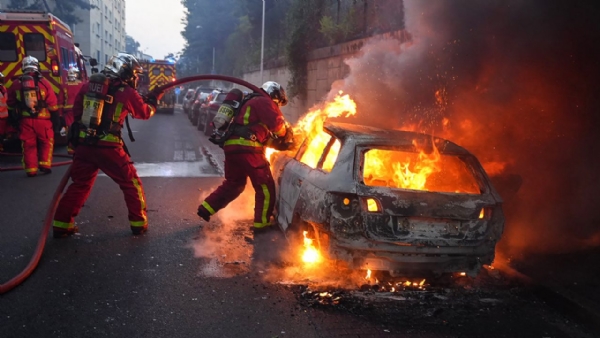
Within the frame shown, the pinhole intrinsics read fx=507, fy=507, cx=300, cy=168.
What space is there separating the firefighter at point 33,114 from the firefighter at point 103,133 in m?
3.95

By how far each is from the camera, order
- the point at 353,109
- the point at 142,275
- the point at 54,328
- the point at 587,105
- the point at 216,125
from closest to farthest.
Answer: the point at 54,328 → the point at 142,275 → the point at 216,125 → the point at 587,105 → the point at 353,109

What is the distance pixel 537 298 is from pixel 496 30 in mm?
3773

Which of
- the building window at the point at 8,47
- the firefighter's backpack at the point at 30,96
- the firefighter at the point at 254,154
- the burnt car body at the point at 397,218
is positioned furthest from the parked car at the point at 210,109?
the burnt car body at the point at 397,218

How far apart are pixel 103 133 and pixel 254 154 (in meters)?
1.64

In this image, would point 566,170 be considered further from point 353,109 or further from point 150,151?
point 150,151

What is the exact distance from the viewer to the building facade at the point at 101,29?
49781 millimetres

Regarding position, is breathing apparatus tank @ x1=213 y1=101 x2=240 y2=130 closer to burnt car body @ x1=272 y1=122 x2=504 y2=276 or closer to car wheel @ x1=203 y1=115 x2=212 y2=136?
burnt car body @ x1=272 y1=122 x2=504 y2=276

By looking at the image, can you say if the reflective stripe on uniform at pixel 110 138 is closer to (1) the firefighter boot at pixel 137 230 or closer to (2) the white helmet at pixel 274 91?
(1) the firefighter boot at pixel 137 230

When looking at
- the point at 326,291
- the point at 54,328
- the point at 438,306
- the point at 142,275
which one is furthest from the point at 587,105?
the point at 54,328

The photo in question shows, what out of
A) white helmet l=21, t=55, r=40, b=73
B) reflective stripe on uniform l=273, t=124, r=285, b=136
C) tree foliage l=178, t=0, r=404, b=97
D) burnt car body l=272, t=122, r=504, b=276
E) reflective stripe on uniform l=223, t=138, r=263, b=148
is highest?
tree foliage l=178, t=0, r=404, b=97

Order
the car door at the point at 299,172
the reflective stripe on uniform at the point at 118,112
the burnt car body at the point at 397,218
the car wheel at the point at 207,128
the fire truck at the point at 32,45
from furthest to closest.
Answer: the car wheel at the point at 207,128 < the fire truck at the point at 32,45 < the reflective stripe on uniform at the point at 118,112 < the car door at the point at 299,172 < the burnt car body at the point at 397,218

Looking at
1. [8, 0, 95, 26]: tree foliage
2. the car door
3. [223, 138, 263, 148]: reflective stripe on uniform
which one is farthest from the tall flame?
[8, 0, 95, 26]: tree foliage

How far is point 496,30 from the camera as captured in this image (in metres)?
6.81

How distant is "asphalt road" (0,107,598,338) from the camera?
3625 millimetres
